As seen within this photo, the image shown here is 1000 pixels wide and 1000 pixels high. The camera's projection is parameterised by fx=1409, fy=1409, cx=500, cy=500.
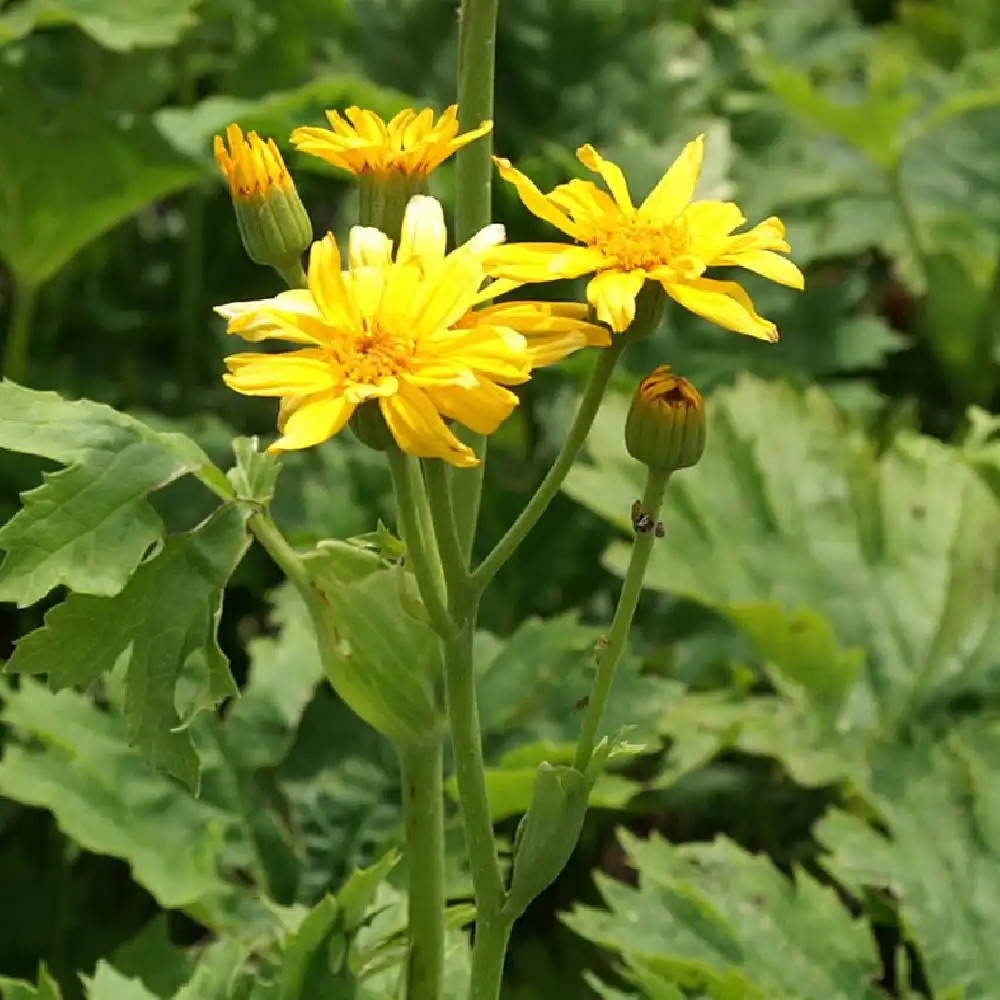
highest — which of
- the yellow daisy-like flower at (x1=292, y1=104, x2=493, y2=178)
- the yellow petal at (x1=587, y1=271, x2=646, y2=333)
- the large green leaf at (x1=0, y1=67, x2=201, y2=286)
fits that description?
the yellow daisy-like flower at (x1=292, y1=104, x2=493, y2=178)

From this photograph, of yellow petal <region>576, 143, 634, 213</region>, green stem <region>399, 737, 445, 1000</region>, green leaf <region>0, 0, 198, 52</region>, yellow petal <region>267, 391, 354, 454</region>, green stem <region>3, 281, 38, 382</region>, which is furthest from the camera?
green stem <region>3, 281, 38, 382</region>

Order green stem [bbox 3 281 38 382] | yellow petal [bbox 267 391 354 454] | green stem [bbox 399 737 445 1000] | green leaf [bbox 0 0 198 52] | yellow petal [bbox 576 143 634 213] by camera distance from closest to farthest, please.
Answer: yellow petal [bbox 267 391 354 454]
yellow petal [bbox 576 143 634 213]
green stem [bbox 399 737 445 1000]
green leaf [bbox 0 0 198 52]
green stem [bbox 3 281 38 382]

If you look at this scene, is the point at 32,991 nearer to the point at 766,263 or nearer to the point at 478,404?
the point at 478,404

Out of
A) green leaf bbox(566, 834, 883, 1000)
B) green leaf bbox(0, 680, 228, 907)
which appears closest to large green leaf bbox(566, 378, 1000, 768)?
green leaf bbox(566, 834, 883, 1000)

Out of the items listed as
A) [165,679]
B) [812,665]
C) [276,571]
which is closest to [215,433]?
[276,571]

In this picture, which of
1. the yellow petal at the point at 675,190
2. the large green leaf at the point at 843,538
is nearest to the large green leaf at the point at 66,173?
the large green leaf at the point at 843,538

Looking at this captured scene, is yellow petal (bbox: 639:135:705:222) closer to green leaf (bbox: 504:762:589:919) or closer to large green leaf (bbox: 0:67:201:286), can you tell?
green leaf (bbox: 504:762:589:919)

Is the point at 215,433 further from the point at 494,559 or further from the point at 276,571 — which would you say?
the point at 494,559

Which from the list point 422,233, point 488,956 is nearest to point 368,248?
point 422,233
